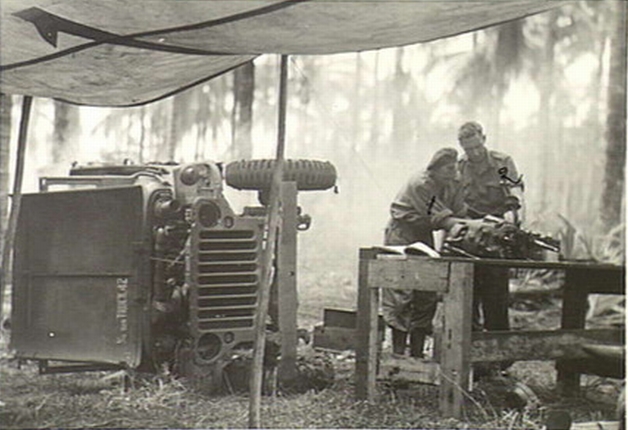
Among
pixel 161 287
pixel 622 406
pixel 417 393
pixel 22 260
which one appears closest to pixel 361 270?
pixel 417 393

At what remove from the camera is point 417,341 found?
8.86 feet

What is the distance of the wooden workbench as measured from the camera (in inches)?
92.0

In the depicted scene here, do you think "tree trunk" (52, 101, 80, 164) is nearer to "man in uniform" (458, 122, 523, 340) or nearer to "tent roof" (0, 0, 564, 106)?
"tent roof" (0, 0, 564, 106)

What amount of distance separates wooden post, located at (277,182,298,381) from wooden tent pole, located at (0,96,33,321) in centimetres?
74

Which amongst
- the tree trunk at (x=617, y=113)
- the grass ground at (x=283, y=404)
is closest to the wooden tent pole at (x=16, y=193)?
the grass ground at (x=283, y=404)

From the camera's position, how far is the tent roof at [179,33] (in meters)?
1.89

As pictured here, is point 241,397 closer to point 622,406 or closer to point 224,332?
point 224,332

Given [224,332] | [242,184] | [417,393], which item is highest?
[242,184]

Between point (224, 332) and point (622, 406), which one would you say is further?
point (224, 332)

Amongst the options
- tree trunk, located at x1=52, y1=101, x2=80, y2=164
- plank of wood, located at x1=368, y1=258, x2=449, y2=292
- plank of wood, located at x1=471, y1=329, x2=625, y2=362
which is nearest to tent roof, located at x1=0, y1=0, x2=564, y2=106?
tree trunk, located at x1=52, y1=101, x2=80, y2=164

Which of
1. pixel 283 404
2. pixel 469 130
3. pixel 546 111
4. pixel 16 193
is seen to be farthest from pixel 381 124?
pixel 16 193

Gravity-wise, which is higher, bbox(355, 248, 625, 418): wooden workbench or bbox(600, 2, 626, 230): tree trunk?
bbox(600, 2, 626, 230): tree trunk

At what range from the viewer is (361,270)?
245cm

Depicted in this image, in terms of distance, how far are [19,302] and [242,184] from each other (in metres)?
0.77
